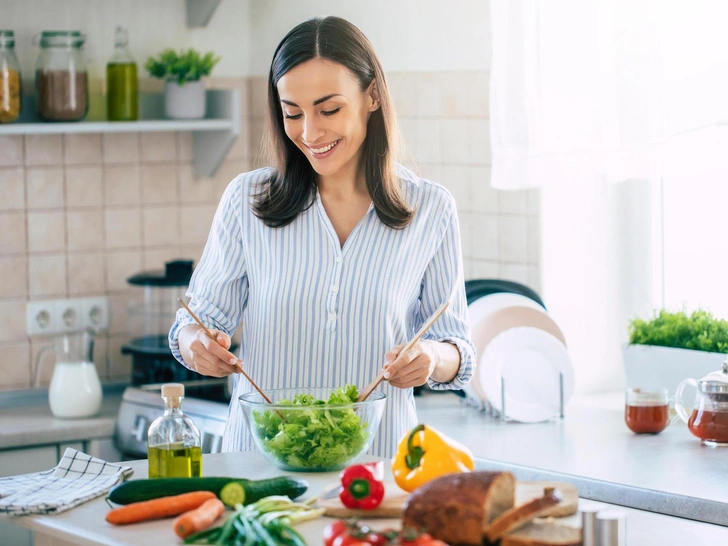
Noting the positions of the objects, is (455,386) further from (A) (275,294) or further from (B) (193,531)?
(B) (193,531)

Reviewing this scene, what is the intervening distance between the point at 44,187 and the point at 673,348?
1750 millimetres

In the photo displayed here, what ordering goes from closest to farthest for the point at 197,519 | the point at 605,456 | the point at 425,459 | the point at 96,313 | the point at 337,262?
the point at 197,519
the point at 425,459
the point at 337,262
the point at 605,456
the point at 96,313

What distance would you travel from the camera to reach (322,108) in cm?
197

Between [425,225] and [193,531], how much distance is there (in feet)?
2.72

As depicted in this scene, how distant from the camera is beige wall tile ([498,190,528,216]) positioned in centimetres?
306

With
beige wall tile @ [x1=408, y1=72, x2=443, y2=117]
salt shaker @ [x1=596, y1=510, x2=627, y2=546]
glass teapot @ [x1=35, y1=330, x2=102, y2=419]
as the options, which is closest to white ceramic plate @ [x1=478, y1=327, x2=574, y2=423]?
beige wall tile @ [x1=408, y1=72, x2=443, y2=117]

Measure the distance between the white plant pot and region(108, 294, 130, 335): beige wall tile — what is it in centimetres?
55

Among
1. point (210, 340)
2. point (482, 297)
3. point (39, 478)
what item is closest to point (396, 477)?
point (210, 340)

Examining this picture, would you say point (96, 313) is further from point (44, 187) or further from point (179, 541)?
point (179, 541)

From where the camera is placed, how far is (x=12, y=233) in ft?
10.7

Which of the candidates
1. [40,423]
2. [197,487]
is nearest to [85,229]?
[40,423]

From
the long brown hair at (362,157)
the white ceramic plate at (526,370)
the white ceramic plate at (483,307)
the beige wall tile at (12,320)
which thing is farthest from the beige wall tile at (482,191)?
the beige wall tile at (12,320)

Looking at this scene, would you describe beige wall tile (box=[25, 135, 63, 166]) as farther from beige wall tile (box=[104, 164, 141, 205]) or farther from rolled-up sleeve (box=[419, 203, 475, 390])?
rolled-up sleeve (box=[419, 203, 475, 390])

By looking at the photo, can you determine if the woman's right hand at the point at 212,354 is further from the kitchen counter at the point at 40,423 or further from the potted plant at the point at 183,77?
the potted plant at the point at 183,77
